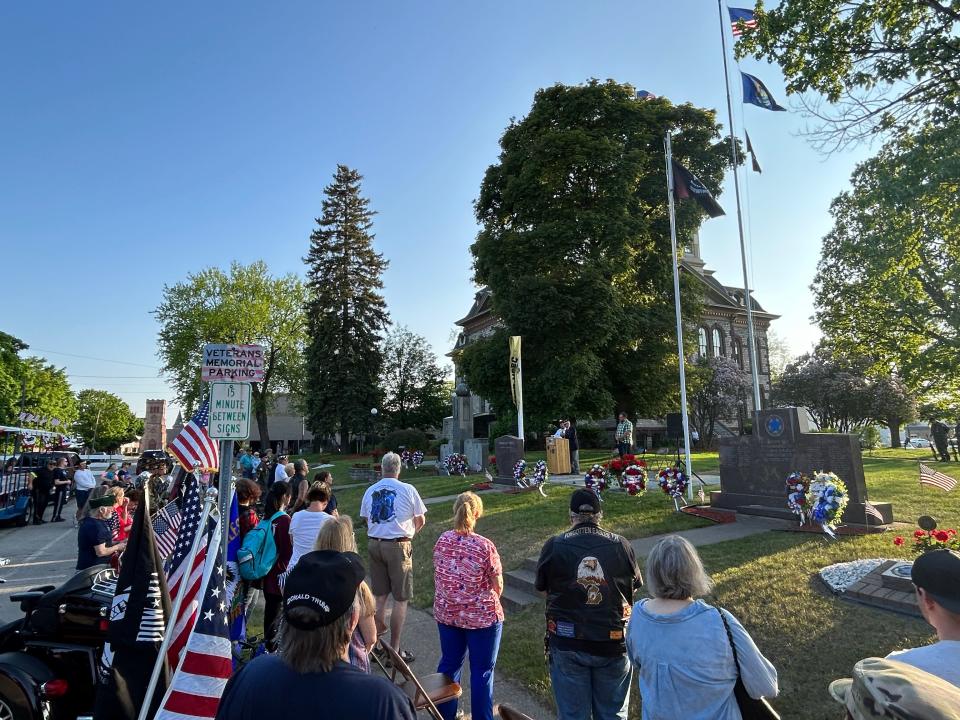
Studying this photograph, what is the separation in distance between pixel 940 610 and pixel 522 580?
6.74 meters

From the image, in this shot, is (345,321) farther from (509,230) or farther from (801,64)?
(801,64)

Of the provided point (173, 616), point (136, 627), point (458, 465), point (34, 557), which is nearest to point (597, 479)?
point (458, 465)

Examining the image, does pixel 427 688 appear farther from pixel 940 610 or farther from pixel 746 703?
pixel 940 610

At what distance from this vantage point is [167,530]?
6.34 metres

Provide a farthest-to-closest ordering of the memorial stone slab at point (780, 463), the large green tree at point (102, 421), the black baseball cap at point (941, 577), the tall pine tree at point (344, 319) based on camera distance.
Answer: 1. the large green tree at point (102, 421)
2. the tall pine tree at point (344, 319)
3. the memorial stone slab at point (780, 463)
4. the black baseball cap at point (941, 577)

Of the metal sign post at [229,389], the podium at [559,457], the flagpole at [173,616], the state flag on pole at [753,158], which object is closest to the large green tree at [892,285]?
the state flag on pole at [753,158]

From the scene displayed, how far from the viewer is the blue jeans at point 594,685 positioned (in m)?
3.71

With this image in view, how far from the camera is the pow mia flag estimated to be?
3436mm

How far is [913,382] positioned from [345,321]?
3980cm

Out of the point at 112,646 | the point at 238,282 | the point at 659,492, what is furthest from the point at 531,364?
the point at 238,282

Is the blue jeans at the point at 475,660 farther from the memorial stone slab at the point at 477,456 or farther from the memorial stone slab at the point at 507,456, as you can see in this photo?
the memorial stone slab at the point at 477,456

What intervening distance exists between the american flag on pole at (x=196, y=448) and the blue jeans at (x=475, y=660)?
4.83m

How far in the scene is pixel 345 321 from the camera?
49.8 metres

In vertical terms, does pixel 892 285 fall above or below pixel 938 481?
above
